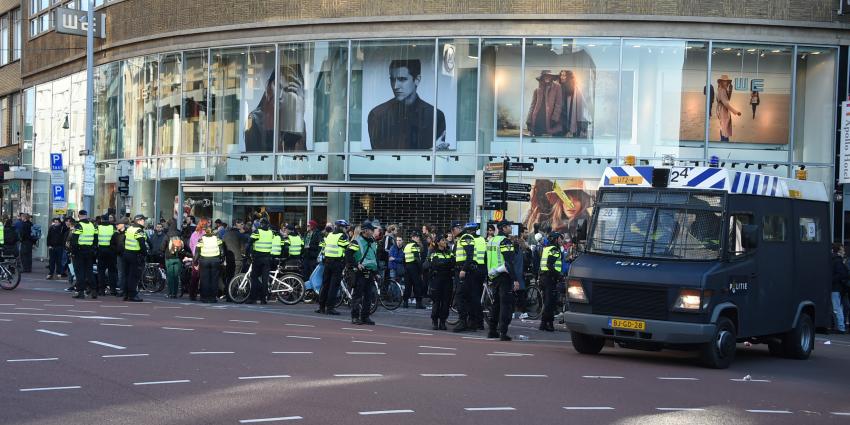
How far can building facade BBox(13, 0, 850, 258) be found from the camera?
2870 centimetres

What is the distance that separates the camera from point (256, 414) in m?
8.74

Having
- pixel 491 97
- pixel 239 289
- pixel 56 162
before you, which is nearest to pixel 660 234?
pixel 239 289

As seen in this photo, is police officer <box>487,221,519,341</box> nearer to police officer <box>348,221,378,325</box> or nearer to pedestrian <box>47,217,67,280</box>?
police officer <box>348,221,378,325</box>

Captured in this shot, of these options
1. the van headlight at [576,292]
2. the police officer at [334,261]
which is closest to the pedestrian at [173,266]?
the police officer at [334,261]

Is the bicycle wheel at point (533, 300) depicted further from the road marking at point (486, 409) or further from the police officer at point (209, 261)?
the road marking at point (486, 409)

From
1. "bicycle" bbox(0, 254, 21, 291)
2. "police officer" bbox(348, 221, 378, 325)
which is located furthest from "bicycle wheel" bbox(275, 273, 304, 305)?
"bicycle" bbox(0, 254, 21, 291)

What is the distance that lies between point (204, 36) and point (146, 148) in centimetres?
504

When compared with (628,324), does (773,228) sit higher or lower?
higher

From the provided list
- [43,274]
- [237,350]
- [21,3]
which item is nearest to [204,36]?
[43,274]

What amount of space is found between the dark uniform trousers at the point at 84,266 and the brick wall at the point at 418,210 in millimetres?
9171

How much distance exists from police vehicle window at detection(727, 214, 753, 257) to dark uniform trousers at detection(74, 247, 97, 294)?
13828 millimetres

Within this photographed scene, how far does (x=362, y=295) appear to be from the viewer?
18328 mm

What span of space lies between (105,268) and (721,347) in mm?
14139

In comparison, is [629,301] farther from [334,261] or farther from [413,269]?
Answer: [413,269]
